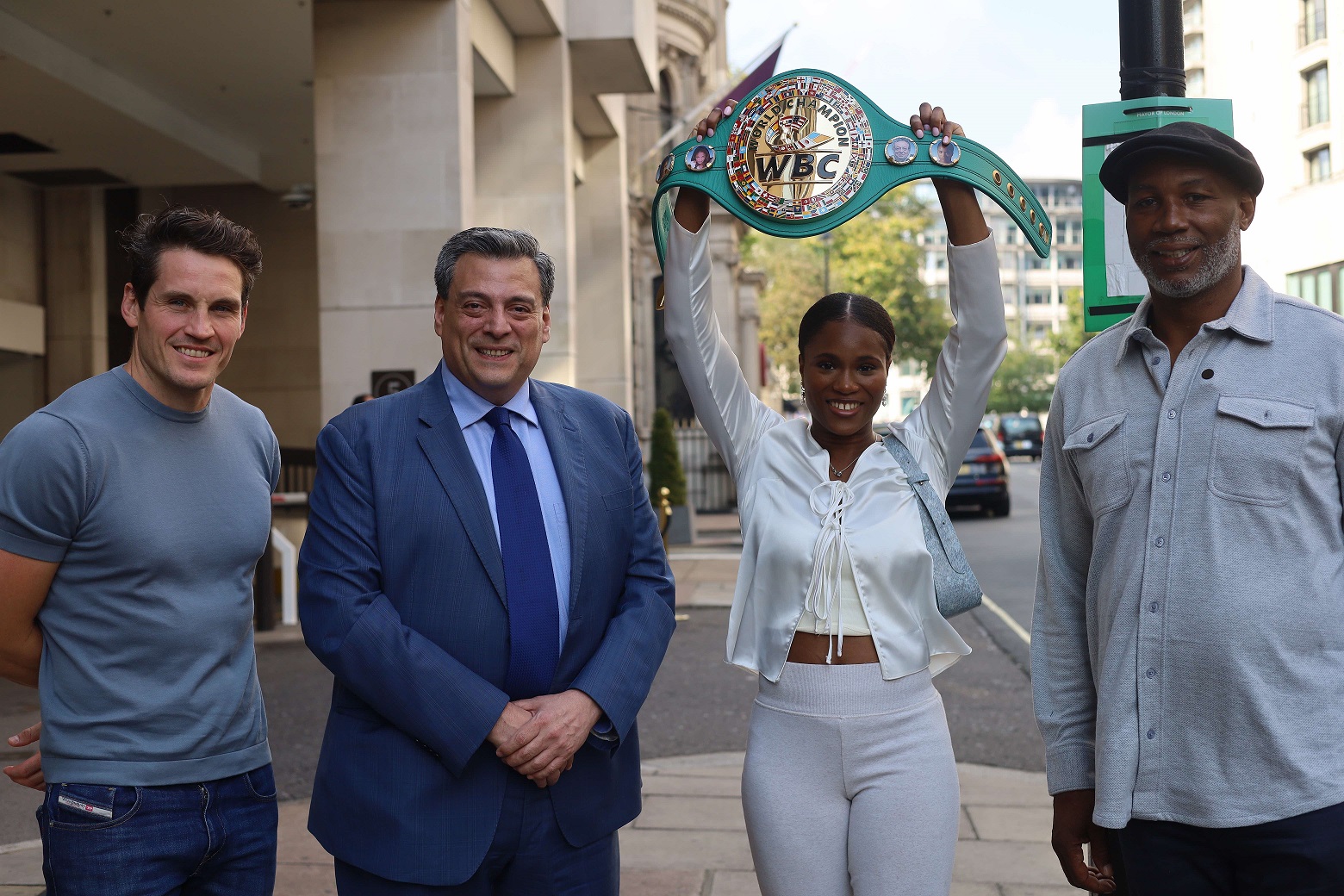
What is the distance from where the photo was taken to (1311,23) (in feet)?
139

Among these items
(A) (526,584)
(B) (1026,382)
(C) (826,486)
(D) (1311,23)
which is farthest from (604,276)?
(B) (1026,382)

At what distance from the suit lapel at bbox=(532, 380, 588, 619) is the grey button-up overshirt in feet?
3.65

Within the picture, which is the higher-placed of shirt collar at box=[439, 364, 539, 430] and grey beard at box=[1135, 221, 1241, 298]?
grey beard at box=[1135, 221, 1241, 298]

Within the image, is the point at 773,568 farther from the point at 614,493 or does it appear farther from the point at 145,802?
the point at 145,802

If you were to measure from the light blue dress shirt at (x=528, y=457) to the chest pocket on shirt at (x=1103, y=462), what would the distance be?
3.77ft

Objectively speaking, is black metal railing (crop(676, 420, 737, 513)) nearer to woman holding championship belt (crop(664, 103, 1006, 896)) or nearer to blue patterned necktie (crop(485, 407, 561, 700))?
woman holding championship belt (crop(664, 103, 1006, 896))

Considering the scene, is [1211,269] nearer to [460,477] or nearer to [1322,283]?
[460,477]

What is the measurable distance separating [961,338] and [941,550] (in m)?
0.55

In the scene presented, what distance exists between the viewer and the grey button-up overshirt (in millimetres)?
2361

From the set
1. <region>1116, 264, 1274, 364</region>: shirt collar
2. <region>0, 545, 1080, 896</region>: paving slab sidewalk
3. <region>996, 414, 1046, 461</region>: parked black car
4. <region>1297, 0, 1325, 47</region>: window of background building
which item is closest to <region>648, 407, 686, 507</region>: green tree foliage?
<region>0, 545, 1080, 896</region>: paving slab sidewalk

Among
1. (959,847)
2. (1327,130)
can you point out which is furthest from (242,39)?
(1327,130)

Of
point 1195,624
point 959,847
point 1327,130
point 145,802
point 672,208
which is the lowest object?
point 959,847

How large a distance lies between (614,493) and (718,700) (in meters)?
5.89

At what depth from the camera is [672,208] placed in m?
3.52
